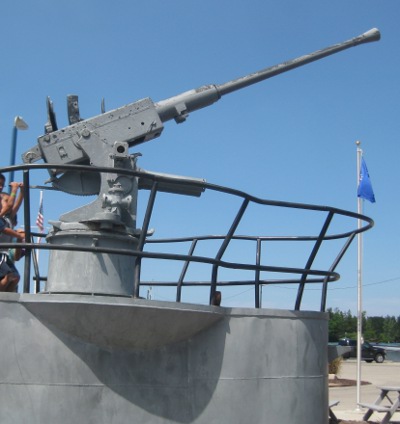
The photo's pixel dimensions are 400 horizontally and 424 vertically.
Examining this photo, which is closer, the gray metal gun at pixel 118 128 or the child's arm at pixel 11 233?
the child's arm at pixel 11 233

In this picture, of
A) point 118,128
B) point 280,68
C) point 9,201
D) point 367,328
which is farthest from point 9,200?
point 367,328

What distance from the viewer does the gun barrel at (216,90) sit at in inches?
254

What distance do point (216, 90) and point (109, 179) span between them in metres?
2.04

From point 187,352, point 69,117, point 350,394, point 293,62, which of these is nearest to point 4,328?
point 187,352

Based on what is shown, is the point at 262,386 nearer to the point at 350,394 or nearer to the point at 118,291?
the point at 118,291

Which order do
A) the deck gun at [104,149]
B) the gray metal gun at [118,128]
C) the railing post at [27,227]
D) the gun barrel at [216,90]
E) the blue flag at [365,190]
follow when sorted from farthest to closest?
the blue flag at [365,190]
the gun barrel at [216,90]
the gray metal gun at [118,128]
the deck gun at [104,149]
the railing post at [27,227]

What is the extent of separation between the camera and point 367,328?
4240 inches

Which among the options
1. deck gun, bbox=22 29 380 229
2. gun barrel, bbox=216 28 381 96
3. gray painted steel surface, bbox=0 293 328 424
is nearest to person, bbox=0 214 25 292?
deck gun, bbox=22 29 380 229

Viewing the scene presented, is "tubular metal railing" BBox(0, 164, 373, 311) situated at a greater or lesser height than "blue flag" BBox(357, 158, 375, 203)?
lesser

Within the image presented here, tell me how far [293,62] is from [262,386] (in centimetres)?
338

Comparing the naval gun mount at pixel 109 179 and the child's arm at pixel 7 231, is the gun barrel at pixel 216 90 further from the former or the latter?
the child's arm at pixel 7 231

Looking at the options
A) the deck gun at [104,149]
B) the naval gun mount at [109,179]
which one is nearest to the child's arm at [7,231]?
the naval gun mount at [109,179]

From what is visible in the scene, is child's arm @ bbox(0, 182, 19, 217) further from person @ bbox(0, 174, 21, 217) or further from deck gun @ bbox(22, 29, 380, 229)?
deck gun @ bbox(22, 29, 380, 229)

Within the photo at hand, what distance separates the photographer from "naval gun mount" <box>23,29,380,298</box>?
473cm
